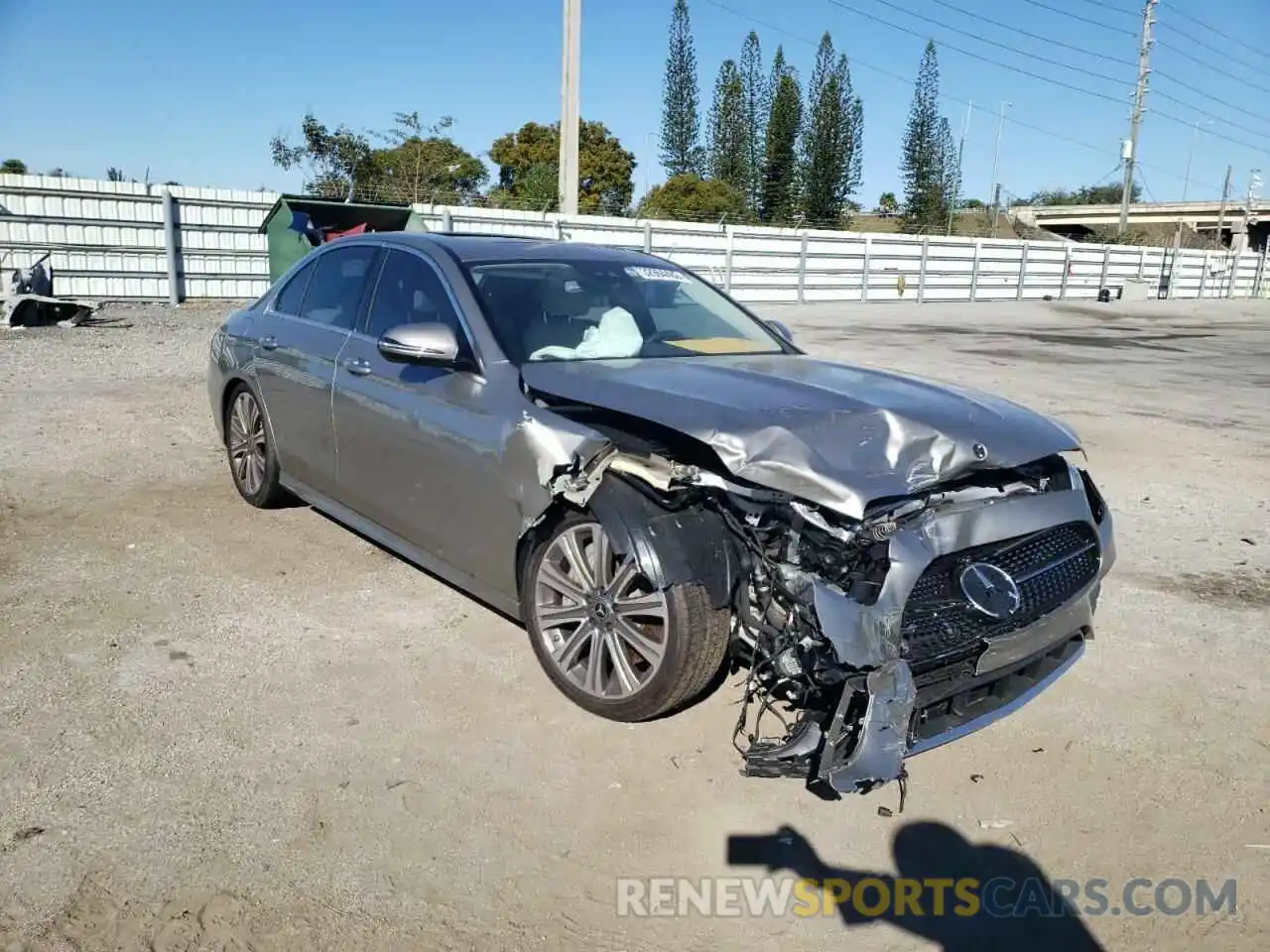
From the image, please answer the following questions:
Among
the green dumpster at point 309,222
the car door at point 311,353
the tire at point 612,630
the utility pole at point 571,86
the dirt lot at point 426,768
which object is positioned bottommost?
the dirt lot at point 426,768

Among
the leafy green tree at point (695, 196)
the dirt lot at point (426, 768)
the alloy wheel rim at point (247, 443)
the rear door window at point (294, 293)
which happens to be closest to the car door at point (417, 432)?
the dirt lot at point (426, 768)

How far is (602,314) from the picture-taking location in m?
4.21

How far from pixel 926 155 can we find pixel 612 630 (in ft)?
210

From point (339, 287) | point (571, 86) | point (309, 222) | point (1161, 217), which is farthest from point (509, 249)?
point (1161, 217)

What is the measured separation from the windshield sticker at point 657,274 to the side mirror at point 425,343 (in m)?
1.21

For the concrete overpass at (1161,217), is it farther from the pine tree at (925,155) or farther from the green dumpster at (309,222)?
the green dumpster at (309,222)

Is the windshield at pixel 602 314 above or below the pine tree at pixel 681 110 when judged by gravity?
below

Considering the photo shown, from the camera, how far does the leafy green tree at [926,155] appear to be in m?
60.6

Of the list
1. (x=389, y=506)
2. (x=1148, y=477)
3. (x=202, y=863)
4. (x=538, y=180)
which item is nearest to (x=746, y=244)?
(x=538, y=180)

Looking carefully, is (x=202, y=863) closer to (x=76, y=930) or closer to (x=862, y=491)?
(x=76, y=930)

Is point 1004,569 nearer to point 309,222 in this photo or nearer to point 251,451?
point 251,451

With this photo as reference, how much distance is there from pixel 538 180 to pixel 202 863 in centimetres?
3980

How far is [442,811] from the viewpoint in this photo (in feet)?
9.21

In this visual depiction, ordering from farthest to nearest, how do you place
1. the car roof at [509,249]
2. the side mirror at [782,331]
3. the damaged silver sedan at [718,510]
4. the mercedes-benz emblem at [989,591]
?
the side mirror at [782,331] → the car roof at [509,249] → the mercedes-benz emblem at [989,591] → the damaged silver sedan at [718,510]
